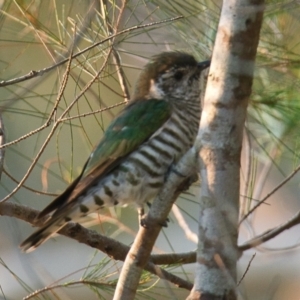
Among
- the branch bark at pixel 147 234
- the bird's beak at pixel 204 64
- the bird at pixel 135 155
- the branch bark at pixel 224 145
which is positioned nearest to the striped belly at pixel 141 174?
the bird at pixel 135 155

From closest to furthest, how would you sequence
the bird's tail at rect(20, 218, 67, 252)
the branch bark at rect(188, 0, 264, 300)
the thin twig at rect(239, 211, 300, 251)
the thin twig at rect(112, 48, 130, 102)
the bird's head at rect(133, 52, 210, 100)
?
the branch bark at rect(188, 0, 264, 300) → the thin twig at rect(239, 211, 300, 251) → the bird's tail at rect(20, 218, 67, 252) → the thin twig at rect(112, 48, 130, 102) → the bird's head at rect(133, 52, 210, 100)

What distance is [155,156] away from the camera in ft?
6.45

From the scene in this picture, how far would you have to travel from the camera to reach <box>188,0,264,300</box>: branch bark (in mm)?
1331

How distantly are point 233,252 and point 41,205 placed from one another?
2856mm

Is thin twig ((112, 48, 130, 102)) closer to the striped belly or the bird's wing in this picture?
the bird's wing

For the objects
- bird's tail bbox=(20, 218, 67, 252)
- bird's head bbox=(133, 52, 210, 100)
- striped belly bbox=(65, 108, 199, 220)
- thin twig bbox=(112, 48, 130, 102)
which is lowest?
bird's tail bbox=(20, 218, 67, 252)

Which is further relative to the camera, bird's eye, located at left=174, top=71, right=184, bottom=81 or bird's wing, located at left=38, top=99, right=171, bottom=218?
bird's eye, located at left=174, top=71, right=184, bottom=81

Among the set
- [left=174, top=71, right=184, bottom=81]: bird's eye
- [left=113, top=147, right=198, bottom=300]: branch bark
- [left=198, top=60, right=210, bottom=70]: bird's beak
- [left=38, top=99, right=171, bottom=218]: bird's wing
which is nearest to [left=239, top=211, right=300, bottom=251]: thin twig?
[left=113, top=147, right=198, bottom=300]: branch bark

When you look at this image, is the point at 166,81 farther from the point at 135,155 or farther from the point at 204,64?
the point at 135,155

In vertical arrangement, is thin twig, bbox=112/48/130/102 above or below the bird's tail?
above

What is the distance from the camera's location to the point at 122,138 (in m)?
2.03

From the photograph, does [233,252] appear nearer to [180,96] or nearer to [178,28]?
[178,28]

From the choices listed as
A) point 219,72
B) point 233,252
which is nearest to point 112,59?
point 219,72

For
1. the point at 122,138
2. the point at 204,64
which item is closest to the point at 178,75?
the point at 204,64
